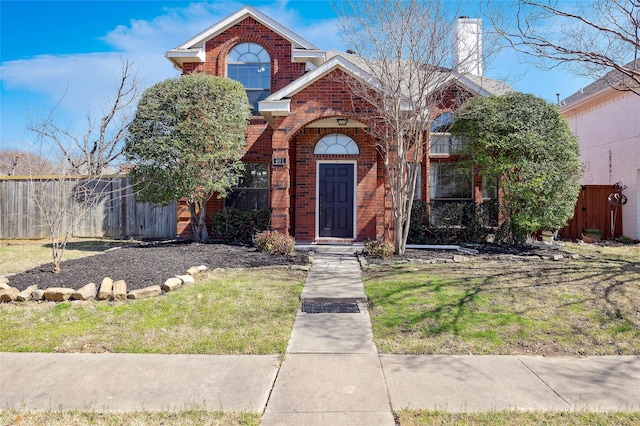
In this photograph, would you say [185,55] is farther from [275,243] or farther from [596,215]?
[596,215]

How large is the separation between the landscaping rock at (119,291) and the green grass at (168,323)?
0.17 m

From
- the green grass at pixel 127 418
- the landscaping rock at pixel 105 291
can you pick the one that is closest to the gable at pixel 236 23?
the landscaping rock at pixel 105 291

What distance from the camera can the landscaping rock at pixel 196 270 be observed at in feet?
23.9

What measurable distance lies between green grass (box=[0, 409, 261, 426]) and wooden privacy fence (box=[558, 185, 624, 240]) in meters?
14.0

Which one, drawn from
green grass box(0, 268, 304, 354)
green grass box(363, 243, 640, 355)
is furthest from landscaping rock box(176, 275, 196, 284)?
green grass box(363, 243, 640, 355)

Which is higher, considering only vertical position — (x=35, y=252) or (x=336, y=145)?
(x=336, y=145)

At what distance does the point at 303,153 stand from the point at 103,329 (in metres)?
8.04

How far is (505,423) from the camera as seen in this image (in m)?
2.96

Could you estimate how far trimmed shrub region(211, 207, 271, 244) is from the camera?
38.5ft

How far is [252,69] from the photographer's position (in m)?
13.1

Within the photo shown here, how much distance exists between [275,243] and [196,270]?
7.81ft

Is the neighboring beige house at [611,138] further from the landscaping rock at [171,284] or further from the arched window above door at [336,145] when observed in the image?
the landscaping rock at [171,284]

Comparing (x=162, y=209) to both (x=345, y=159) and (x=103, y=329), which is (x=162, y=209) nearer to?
(x=345, y=159)

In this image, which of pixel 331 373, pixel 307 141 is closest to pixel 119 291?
pixel 331 373
